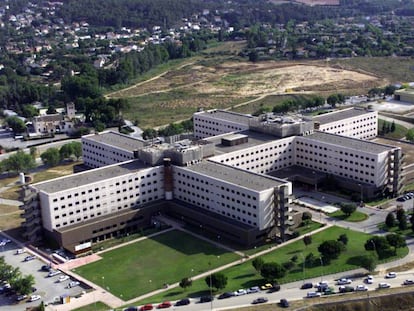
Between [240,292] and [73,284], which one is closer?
[240,292]

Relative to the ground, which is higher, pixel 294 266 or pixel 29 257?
pixel 294 266

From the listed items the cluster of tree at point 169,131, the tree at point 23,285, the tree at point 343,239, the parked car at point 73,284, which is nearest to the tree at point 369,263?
the tree at point 343,239

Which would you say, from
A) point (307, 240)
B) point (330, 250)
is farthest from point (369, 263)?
Result: point (307, 240)

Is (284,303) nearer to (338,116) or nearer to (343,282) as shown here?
(343,282)

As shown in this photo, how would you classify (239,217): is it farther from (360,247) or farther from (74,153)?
(74,153)

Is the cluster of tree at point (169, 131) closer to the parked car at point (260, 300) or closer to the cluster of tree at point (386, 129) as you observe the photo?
the cluster of tree at point (386, 129)

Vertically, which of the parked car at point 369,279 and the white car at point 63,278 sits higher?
the parked car at point 369,279

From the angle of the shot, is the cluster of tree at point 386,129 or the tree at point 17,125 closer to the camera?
the cluster of tree at point 386,129
